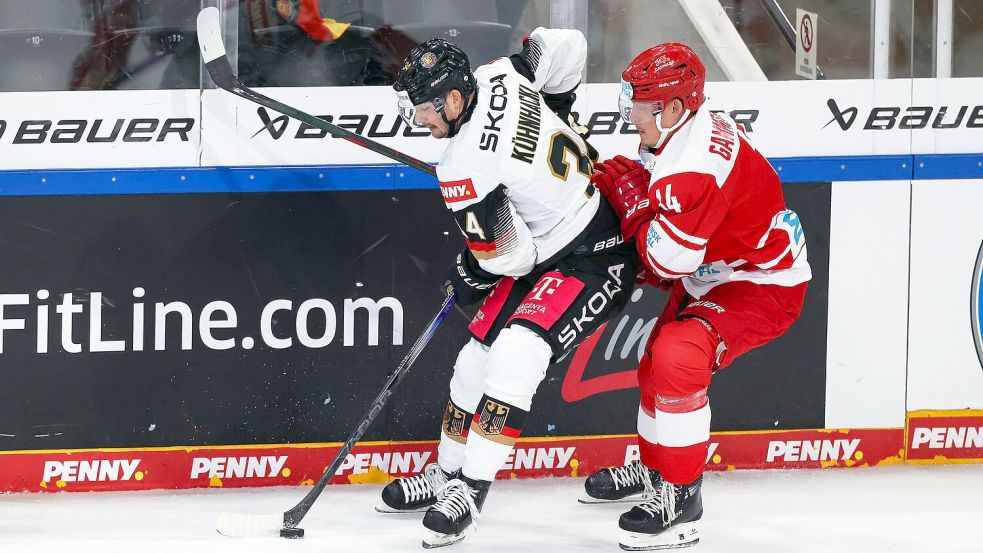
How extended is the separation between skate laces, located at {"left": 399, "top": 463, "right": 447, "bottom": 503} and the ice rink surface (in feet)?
0.25

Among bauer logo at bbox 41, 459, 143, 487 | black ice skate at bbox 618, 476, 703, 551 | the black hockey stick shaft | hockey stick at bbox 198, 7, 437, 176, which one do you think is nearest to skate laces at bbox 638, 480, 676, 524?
black ice skate at bbox 618, 476, 703, 551

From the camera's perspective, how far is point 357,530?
149 inches

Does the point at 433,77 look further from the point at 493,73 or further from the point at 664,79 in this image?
the point at 664,79

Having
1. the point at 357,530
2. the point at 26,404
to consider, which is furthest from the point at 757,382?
the point at 26,404

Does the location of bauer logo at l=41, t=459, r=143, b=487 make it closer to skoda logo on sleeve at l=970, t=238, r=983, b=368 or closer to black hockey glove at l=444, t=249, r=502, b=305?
black hockey glove at l=444, t=249, r=502, b=305

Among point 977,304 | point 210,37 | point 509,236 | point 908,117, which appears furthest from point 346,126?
point 977,304

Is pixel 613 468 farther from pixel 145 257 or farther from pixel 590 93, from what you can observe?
pixel 145 257

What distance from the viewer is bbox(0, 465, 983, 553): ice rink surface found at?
12.1 feet

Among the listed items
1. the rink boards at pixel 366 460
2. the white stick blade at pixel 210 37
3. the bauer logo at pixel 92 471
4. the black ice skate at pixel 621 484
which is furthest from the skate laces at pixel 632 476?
the white stick blade at pixel 210 37

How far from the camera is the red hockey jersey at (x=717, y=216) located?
3465 mm

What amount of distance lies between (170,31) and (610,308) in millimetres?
1607

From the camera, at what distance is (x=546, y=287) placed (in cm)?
369

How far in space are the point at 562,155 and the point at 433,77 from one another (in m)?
0.44

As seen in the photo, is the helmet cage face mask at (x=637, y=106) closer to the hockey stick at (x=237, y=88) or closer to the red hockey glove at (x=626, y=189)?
the red hockey glove at (x=626, y=189)
